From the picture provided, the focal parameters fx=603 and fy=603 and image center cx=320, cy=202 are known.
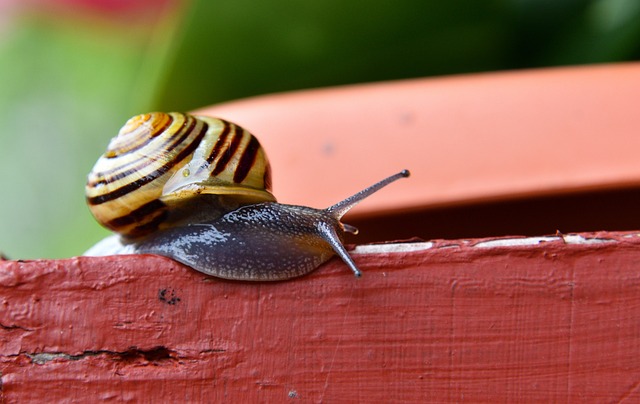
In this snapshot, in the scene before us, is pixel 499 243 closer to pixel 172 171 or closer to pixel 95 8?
pixel 172 171

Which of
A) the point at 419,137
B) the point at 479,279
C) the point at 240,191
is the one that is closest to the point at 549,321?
the point at 479,279

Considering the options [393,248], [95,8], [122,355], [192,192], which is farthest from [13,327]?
[95,8]

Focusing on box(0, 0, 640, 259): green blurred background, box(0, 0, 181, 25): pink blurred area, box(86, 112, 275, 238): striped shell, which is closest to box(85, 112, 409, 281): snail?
box(86, 112, 275, 238): striped shell

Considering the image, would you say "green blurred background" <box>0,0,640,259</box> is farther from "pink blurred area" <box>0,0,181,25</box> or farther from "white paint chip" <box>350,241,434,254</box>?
"white paint chip" <box>350,241,434,254</box>

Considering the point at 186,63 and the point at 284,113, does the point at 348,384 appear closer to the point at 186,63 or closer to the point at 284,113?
the point at 284,113

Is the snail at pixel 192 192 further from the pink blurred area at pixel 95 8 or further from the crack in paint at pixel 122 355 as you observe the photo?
the pink blurred area at pixel 95 8

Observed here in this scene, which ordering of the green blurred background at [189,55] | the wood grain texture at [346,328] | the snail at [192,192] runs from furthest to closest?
1. the green blurred background at [189,55]
2. the snail at [192,192]
3. the wood grain texture at [346,328]

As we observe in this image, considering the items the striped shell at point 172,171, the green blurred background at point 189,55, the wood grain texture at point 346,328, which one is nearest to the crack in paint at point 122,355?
the wood grain texture at point 346,328
